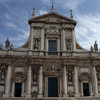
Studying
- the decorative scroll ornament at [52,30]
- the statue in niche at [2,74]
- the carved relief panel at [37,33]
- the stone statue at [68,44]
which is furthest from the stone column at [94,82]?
the statue in niche at [2,74]

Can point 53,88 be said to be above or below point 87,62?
below

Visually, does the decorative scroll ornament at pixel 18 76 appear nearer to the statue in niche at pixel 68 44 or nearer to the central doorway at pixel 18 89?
the central doorway at pixel 18 89

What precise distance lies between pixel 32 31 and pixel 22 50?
2683mm

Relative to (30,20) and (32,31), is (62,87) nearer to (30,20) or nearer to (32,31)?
(32,31)

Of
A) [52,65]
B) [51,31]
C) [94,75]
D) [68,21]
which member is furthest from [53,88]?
[68,21]

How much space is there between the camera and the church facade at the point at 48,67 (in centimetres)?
1766

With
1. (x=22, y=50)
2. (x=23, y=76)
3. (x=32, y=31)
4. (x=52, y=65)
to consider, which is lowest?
(x=23, y=76)

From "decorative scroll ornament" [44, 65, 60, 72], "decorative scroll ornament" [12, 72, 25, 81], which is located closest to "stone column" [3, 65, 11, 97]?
"decorative scroll ornament" [12, 72, 25, 81]

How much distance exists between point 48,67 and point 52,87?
232 cm

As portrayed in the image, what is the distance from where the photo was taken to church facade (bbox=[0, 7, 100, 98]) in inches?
695

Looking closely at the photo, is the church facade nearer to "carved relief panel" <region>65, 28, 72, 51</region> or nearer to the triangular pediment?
"carved relief panel" <region>65, 28, 72, 51</region>

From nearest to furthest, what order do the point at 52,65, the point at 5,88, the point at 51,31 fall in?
the point at 5,88, the point at 52,65, the point at 51,31

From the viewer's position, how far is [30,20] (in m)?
20.0

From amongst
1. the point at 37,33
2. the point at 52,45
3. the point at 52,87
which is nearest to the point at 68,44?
the point at 52,45
